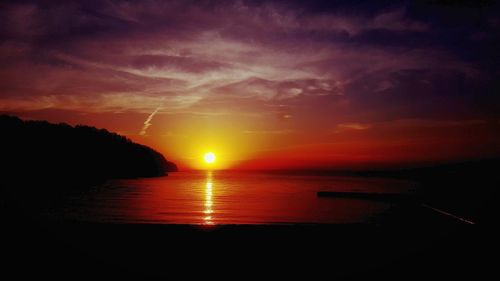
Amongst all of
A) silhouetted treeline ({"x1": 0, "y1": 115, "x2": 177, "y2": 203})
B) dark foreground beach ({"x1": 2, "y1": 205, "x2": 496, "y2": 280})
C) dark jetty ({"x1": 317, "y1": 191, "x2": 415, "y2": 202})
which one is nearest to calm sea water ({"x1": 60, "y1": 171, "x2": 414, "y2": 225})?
dark jetty ({"x1": 317, "y1": 191, "x2": 415, "y2": 202})

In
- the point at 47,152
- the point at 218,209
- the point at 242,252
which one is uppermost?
the point at 47,152

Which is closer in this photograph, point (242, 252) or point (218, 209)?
point (242, 252)

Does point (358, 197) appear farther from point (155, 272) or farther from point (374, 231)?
point (155, 272)

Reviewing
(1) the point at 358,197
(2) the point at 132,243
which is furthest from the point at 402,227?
(1) the point at 358,197

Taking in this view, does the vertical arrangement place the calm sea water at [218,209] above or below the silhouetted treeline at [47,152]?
below

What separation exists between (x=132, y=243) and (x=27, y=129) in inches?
7116

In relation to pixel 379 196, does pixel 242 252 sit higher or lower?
higher

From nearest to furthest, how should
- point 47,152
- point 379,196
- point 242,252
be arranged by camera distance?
point 242,252, point 379,196, point 47,152

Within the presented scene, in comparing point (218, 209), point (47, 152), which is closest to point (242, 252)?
point (218, 209)

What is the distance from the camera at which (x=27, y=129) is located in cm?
16738

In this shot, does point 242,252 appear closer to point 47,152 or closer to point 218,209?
point 218,209

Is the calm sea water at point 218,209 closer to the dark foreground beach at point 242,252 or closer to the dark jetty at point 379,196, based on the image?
the dark jetty at point 379,196

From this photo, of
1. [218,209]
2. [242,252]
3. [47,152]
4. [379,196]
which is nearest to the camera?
[242,252]

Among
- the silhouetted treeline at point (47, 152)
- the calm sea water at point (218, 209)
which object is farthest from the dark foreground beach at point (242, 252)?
the silhouetted treeline at point (47, 152)
